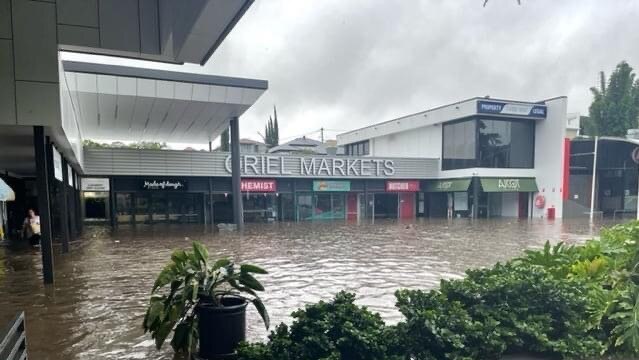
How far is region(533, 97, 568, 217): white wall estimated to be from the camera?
84.0 ft

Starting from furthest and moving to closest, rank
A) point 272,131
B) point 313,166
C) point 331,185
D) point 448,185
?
point 272,131, point 448,185, point 331,185, point 313,166

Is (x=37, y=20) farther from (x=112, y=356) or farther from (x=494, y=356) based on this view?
(x=494, y=356)

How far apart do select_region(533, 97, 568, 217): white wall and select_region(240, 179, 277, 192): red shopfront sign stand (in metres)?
18.1

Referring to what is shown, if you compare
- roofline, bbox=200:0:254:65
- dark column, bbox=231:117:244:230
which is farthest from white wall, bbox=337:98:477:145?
roofline, bbox=200:0:254:65

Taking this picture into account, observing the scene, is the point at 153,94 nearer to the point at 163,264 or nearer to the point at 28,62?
the point at 163,264

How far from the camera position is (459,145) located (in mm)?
26984

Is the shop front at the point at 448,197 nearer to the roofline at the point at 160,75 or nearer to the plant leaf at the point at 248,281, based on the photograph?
the roofline at the point at 160,75

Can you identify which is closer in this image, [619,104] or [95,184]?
[95,184]

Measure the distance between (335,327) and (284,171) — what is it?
2075 centimetres

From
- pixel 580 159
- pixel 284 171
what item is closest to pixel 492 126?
pixel 580 159

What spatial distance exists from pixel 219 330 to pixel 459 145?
25.9 meters

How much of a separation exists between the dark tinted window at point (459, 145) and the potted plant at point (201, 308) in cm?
2480

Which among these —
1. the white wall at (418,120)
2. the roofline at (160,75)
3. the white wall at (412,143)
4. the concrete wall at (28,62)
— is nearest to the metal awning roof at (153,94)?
the roofline at (160,75)

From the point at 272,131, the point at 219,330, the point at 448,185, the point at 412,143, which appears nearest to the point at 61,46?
the point at 219,330
